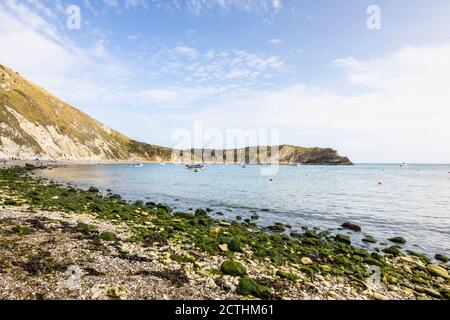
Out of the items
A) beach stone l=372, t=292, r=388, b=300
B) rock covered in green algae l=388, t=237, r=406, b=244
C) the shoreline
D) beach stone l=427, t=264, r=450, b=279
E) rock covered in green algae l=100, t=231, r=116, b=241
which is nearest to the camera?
the shoreline

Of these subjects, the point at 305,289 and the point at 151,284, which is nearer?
the point at 151,284

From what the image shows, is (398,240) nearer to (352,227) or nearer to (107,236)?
(352,227)

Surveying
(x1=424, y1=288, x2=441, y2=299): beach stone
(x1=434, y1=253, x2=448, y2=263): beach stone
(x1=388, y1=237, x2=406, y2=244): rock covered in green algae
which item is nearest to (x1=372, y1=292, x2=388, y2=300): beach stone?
(x1=424, y1=288, x2=441, y2=299): beach stone

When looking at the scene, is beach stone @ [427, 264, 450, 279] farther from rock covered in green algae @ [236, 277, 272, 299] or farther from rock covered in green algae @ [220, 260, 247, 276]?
rock covered in green algae @ [220, 260, 247, 276]

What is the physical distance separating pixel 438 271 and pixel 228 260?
1239 cm

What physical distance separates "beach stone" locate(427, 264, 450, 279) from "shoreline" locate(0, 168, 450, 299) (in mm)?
49

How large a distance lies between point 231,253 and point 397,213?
1170 inches

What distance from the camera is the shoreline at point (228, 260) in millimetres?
11180

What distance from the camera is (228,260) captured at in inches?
544

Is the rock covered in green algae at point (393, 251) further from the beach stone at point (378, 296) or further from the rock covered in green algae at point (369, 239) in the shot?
the beach stone at point (378, 296)

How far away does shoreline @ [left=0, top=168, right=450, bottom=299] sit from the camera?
11.2 meters

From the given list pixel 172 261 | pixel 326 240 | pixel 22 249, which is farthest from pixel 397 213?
pixel 22 249
